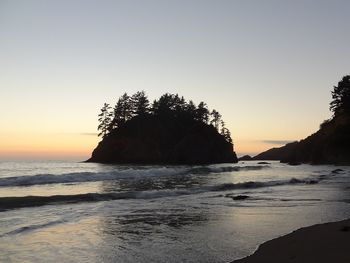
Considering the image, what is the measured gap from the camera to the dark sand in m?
7.03

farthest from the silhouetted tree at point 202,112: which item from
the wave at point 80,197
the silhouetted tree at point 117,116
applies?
the wave at point 80,197

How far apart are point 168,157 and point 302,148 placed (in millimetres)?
33594

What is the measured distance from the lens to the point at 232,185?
27484 millimetres

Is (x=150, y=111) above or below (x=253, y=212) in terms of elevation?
above

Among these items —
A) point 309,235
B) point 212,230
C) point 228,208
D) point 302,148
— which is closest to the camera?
point 309,235

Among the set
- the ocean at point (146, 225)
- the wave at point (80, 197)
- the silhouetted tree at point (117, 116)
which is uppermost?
the silhouetted tree at point (117, 116)

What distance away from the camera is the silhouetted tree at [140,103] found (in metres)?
103

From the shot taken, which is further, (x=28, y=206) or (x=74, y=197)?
(x=74, y=197)

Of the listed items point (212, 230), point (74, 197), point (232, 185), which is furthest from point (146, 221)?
point (232, 185)

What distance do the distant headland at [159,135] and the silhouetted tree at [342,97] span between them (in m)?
29.3

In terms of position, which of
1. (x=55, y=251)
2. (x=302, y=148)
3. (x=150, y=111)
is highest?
(x=150, y=111)

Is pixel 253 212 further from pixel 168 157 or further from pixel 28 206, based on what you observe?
pixel 168 157

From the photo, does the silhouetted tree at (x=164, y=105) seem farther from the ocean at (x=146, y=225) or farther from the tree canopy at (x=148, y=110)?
the ocean at (x=146, y=225)

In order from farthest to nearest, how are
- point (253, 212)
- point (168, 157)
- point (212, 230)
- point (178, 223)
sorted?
point (168, 157), point (253, 212), point (178, 223), point (212, 230)
